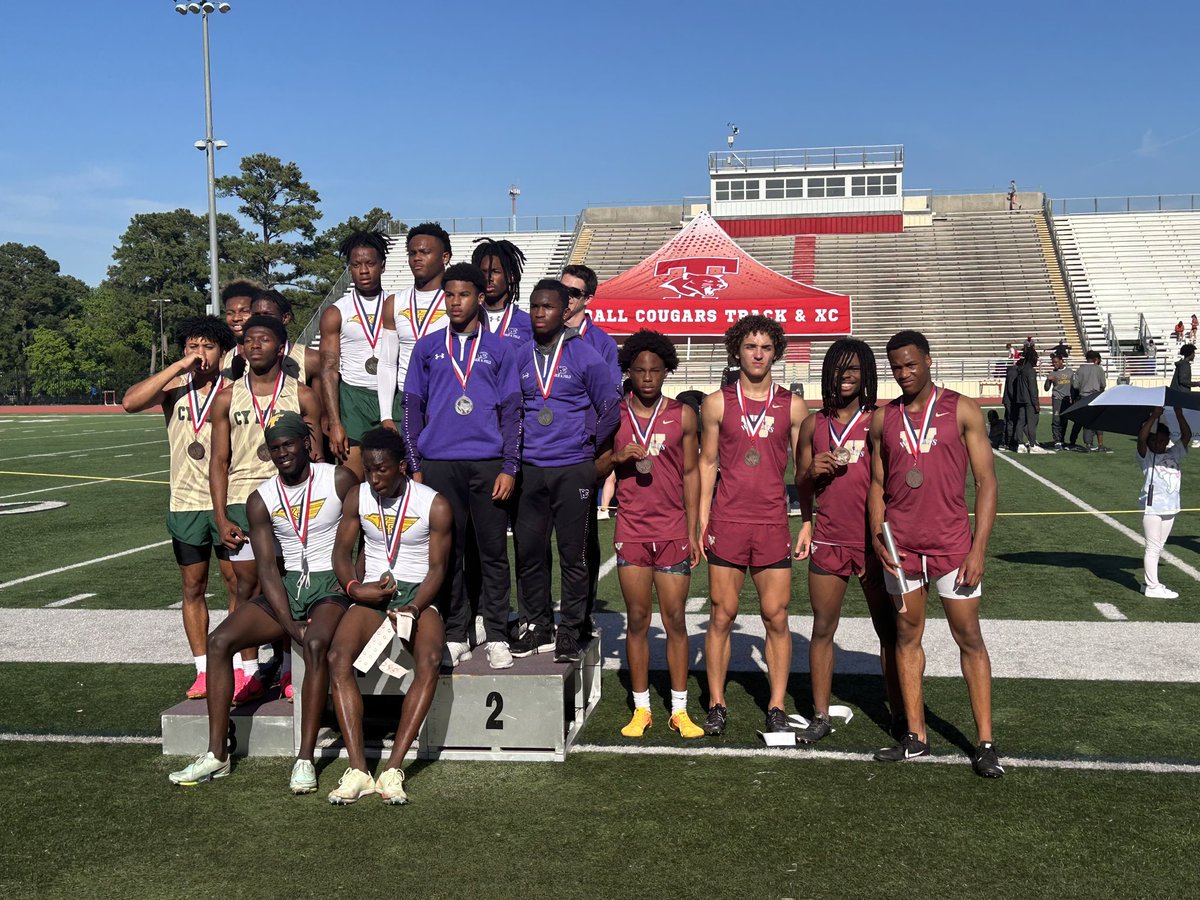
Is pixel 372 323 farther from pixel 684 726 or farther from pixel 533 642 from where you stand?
pixel 684 726

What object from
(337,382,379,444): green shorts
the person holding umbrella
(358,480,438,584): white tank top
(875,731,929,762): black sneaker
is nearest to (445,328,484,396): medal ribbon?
(358,480,438,584): white tank top

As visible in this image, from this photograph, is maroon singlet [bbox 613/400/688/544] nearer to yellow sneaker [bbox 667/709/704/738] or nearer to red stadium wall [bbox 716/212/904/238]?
yellow sneaker [bbox 667/709/704/738]

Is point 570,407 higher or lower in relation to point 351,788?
higher

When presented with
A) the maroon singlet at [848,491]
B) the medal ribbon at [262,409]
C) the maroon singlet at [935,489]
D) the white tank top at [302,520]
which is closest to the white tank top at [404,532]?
the white tank top at [302,520]

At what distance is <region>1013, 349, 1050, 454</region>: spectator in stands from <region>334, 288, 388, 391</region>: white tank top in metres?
16.3

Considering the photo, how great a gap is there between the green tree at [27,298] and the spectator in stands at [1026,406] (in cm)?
7603

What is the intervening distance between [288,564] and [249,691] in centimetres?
110

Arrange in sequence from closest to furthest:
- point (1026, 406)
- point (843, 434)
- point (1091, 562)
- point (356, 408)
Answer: point (843, 434) → point (356, 408) → point (1091, 562) → point (1026, 406)

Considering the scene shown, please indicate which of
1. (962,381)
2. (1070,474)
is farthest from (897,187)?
(1070,474)

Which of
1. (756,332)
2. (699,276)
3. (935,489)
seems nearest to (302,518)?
(756,332)

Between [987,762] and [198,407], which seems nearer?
[987,762]

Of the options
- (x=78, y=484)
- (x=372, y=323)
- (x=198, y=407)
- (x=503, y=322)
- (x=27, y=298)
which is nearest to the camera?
(x=503, y=322)

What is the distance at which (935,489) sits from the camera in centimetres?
533

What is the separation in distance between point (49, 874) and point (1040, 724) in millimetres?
4523
